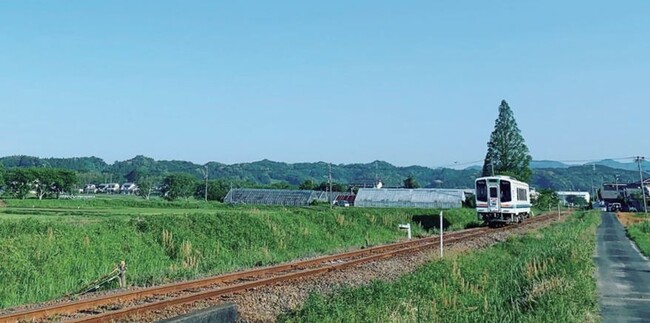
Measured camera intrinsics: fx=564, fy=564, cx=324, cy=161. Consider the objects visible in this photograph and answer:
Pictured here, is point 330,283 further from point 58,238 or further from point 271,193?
point 271,193

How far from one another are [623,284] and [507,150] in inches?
2611

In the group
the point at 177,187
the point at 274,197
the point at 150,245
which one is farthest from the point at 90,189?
the point at 150,245

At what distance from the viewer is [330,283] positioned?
12.2 m

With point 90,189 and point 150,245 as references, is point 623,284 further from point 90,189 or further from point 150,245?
point 90,189

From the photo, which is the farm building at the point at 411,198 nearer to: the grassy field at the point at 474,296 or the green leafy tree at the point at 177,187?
the green leafy tree at the point at 177,187

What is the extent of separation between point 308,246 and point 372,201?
55.6m

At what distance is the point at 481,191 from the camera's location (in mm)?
32375

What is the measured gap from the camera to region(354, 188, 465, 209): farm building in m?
73.6

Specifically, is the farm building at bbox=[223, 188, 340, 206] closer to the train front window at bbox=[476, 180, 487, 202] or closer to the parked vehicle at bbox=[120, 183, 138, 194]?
the train front window at bbox=[476, 180, 487, 202]

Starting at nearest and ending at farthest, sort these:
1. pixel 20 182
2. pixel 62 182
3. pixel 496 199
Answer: pixel 496 199 → pixel 20 182 → pixel 62 182

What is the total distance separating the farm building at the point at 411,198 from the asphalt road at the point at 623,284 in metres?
51.4

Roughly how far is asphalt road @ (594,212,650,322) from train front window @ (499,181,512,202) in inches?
394

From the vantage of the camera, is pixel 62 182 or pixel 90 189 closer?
pixel 62 182

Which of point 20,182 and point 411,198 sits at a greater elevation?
point 20,182
